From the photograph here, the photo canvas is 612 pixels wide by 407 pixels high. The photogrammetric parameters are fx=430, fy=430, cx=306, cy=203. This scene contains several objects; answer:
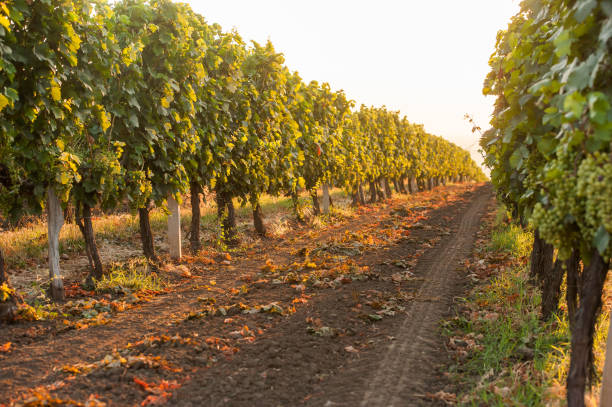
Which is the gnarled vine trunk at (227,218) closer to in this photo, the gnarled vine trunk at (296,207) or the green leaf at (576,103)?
the gnarled vine trunk at (296,207)

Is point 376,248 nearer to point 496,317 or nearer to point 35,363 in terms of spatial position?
point 496,317

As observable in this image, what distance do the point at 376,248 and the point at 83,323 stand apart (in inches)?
281

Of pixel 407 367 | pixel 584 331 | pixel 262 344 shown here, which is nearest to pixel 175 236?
pixel 262 344

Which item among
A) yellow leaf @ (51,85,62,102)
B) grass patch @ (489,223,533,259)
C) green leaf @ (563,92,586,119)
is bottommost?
grass patch @ (489,223,533,259)

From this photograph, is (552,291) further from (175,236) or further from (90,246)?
(175,236)

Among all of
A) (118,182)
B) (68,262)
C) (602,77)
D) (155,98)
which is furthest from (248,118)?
(602,77)

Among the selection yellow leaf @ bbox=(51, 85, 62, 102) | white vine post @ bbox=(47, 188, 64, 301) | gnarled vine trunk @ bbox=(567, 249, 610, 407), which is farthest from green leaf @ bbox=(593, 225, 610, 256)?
white vine post @ bbox=(47, 188, 64, 301)

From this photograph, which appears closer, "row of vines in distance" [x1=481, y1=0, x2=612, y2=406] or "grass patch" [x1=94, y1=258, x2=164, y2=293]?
"row of vines in distance" [x1=481, y1=0, x2=612, y2=406]

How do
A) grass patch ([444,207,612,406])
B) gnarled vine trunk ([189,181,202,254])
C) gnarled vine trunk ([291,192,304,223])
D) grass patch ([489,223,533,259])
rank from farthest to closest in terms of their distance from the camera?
1. gnarled vine trunk ([291,192,304,223])
2. gnarled vine trunk ([189,181,202,254])
3. grass patch ([489,223,533,259])
4. grass patch ([444,207,612,406])

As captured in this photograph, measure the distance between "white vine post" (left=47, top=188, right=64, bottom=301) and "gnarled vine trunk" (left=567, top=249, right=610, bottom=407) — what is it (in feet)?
24.5

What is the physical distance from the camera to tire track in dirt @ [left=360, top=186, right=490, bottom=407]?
163 inches

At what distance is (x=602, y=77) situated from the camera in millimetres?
3125

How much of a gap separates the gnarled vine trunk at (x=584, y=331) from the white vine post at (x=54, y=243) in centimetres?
746

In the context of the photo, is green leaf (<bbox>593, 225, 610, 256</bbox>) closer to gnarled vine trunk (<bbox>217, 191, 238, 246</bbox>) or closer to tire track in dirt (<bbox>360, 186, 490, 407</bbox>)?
tire track in dirt (<bbox>360, 186, 490, 407</bbox>)
